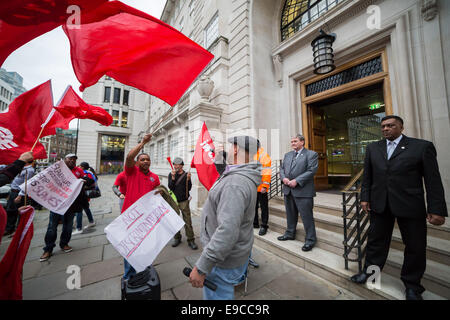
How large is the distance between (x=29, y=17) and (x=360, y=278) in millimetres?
4635

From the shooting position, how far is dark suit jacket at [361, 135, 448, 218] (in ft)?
6.56

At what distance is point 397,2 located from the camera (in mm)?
4035

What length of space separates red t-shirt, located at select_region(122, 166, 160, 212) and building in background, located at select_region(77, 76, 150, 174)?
25122 millimetres

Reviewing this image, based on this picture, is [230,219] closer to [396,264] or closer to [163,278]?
[163,278]

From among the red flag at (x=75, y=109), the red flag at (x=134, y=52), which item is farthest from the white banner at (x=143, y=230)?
the red flag at (x=75, y=109)

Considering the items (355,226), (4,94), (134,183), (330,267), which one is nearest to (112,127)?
(134,183)

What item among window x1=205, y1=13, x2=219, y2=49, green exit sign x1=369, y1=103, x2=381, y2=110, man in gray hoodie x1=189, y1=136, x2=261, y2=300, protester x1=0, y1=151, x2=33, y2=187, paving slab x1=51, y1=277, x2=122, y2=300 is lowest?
paving slab x1=51, y1=277, x2=122, y2=300

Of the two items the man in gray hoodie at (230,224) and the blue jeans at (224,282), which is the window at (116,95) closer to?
the man in gray hoodie at (230,224)

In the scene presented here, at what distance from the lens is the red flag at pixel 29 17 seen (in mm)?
1480

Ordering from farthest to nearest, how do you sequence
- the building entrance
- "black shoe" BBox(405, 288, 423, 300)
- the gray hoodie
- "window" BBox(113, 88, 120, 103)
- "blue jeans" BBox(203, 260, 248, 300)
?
"window" BBox(113, 88, 120, 103)
the building entrance
"black shoe" BBox(405, 288, 423, 300)
"blue jeans" BBox(203, 260, 248, 300)
the gray hoodie

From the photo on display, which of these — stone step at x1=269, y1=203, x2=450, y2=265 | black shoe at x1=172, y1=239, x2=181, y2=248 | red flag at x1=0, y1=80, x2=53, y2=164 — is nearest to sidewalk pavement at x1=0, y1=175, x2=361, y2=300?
black shoe at x1=172, y1=239, x2=181, y2=248

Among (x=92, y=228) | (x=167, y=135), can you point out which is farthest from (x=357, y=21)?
(x=167, y=135)

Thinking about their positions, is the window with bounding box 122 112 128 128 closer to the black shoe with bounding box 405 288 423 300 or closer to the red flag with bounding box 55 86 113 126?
the red flag with bounding box 55 86 113 126

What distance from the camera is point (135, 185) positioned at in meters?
2.68
